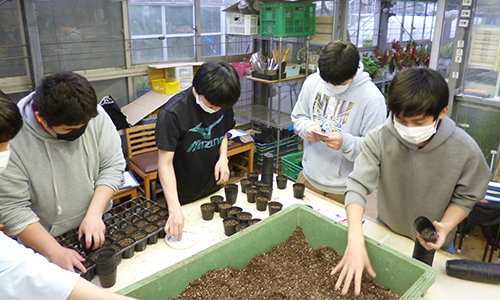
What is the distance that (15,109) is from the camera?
2.91 ft

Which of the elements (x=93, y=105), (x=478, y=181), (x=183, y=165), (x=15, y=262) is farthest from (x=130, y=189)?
(x=478, y=181)

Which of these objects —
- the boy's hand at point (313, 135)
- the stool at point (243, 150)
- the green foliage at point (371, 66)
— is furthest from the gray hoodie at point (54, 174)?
the green foliage at point (371, 66)

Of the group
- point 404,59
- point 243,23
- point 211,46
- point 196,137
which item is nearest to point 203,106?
point 196,137

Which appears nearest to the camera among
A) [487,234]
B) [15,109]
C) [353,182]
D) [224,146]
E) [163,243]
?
[15,109]

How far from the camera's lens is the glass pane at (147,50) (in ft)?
11.5

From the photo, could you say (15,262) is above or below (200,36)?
below

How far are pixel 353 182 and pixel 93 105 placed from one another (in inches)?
35.4

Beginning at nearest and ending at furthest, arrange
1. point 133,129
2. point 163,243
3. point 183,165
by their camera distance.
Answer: point 163,243, point 183,165, point 133,129

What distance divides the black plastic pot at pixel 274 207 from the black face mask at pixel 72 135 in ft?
2.55

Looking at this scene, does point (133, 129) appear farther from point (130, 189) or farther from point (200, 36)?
point (200, 36)

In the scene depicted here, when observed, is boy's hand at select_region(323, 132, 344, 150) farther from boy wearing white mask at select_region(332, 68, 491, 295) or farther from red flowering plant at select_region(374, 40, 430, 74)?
red flowering plant at select_region(374, 40, 430, 74)

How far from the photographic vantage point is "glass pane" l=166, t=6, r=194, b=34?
3.64 meters

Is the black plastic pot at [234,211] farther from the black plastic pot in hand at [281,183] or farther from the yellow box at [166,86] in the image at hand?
the yellow box at [166,86]

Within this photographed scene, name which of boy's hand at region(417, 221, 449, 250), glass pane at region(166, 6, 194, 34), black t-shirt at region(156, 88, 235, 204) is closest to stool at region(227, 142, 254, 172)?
glass pane at region(166, 6, 194, 34)
